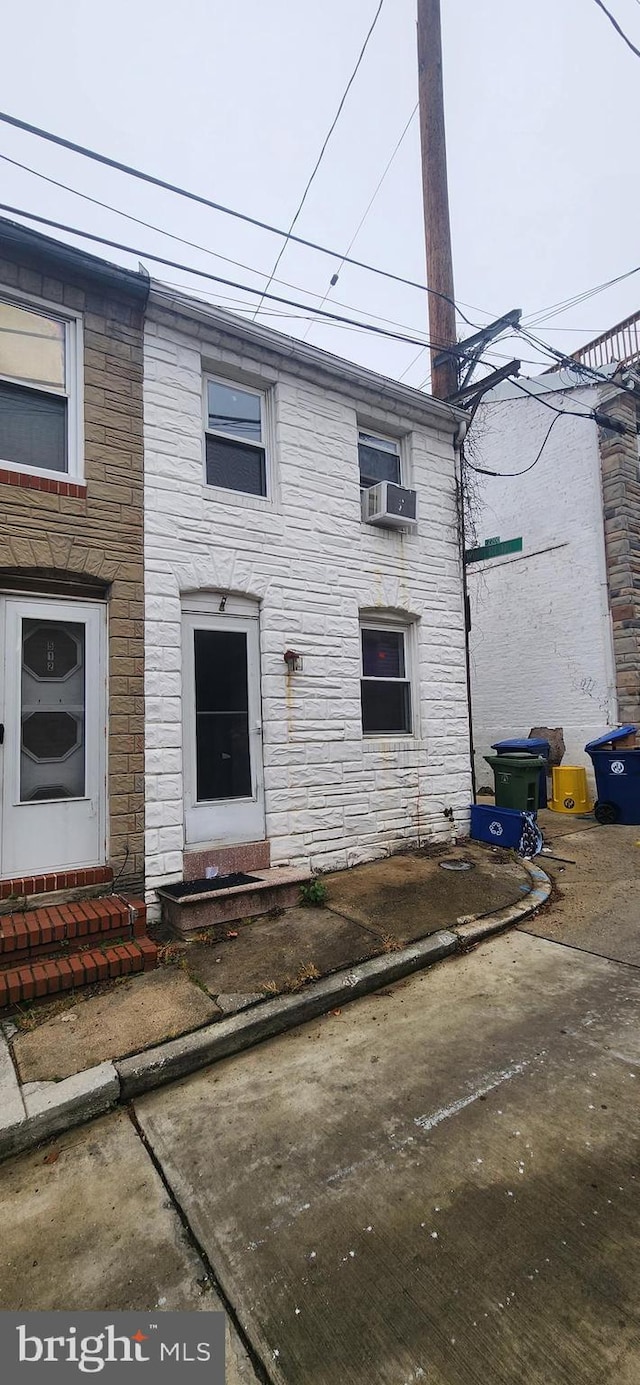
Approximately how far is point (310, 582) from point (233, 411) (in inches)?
74.2

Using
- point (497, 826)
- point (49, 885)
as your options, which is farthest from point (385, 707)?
point (49, 885)

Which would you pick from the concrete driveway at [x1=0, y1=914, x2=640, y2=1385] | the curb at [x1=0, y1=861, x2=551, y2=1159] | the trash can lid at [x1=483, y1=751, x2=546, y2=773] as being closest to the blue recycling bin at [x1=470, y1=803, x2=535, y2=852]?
the trash can lid at [x1=483, y1=751, x2=546, y2=773]

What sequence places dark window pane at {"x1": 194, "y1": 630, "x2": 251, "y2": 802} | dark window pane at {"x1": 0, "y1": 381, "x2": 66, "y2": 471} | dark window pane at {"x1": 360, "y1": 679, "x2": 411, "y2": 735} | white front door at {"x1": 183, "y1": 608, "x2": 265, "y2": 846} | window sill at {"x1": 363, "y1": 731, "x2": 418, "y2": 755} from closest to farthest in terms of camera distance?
1. dark window pane at {"x1": 0, "y1": 381, "x2": 66, "y2": 471}
2. white front door at {"x1": 183, "y1": 608, "x2": 265, "y2": 846}
3. dark window pane at {"x1": 194, "y1": 630, "x2": 251, "y2": 802}
4. window sill at {"x1": 363, "y1": 731, "x2": 418, "y2": 755}
5. dark window pane at {"x1": 360, "y1": 679, "x2": 411, "y2": 735}

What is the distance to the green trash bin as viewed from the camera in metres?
7.42

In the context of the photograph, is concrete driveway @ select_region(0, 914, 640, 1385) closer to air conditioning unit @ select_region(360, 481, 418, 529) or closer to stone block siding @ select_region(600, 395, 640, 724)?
air conditioning unit @ select_region(360, 481, 418, 529)

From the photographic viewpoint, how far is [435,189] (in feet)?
25.3

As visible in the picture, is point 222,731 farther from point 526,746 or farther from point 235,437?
point 526,746

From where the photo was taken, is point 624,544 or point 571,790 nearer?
point 571,790

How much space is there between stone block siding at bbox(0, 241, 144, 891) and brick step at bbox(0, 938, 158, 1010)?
29.4 inches

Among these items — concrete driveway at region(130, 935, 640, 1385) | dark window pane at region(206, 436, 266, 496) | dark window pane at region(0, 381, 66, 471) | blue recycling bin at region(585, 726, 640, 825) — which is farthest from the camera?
blue recycling bin at region(585, 726, 640, 825)

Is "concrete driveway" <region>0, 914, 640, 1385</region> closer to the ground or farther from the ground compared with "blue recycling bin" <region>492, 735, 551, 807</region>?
closer to the ground

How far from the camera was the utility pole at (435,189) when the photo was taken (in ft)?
24.9

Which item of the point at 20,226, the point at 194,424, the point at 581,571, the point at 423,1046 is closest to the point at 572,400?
the point at 581,571

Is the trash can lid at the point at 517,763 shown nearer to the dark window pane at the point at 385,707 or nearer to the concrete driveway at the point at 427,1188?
the dark window pane at the point at 385,707
